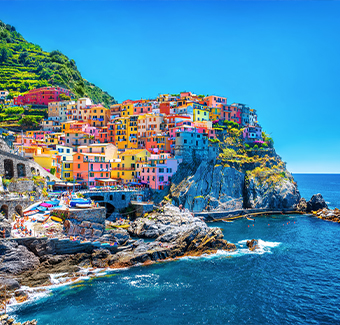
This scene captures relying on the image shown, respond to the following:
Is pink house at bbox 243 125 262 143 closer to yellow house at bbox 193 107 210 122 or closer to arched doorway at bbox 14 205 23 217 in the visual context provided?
yellow house at bbox 193 107 210 122

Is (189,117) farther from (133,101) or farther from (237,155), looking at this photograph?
(133,101)

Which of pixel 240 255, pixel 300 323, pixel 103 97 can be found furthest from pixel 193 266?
pixel 103 97

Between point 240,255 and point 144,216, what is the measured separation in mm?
23142

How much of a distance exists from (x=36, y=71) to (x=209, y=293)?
494 feet

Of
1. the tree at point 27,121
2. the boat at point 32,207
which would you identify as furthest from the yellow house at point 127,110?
the boat at point 32,207

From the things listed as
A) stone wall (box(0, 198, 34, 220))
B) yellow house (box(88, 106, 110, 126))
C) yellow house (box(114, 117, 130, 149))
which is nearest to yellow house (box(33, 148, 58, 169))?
stone wall (box(0, 198, 34, 220))

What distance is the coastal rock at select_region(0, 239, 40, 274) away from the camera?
120ft

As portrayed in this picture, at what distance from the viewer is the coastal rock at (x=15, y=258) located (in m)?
36.5

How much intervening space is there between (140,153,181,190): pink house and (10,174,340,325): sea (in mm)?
30634

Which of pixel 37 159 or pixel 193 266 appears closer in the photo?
pixel 193 266

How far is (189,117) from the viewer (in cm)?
9844

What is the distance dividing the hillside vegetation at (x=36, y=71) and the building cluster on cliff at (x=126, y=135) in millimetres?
19231

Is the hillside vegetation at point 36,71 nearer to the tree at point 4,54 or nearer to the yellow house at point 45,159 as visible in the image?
the tree at point 4,54

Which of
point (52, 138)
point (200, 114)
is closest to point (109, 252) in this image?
point (52, 138)
